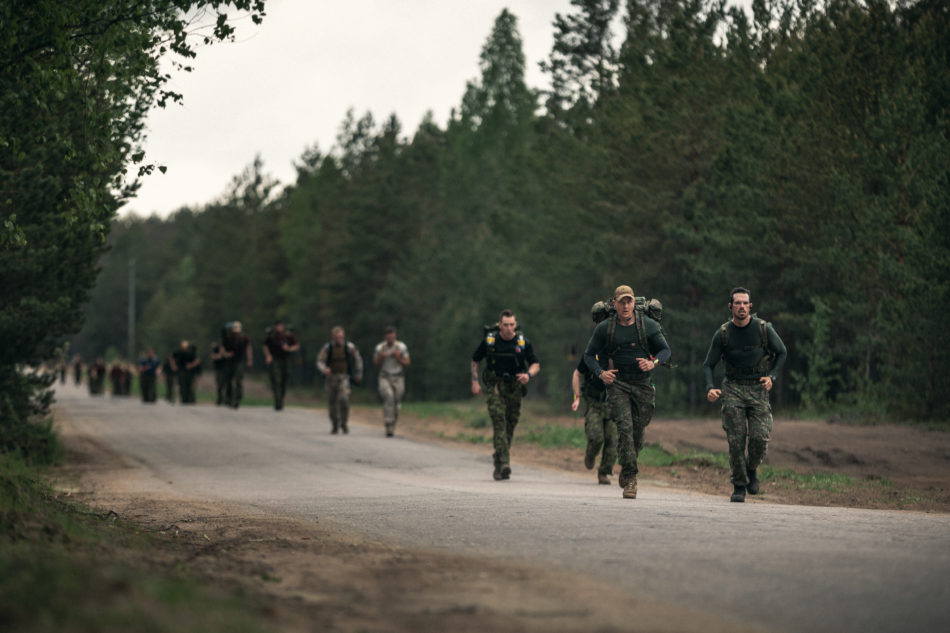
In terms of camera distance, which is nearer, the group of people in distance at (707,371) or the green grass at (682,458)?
the group of people in distance at (707,371)

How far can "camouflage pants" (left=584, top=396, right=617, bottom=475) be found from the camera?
15.5 m

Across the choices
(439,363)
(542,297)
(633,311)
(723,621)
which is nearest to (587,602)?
(723,621)

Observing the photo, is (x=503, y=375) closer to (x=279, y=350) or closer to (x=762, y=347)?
(x=762, y=347)

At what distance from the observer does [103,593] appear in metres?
4.97

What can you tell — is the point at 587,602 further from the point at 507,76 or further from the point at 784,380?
the point at 507,76

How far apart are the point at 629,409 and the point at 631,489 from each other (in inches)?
37.7

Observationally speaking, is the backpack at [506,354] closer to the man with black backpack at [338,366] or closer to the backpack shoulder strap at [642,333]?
the backpack shoulder strap at [642,333]

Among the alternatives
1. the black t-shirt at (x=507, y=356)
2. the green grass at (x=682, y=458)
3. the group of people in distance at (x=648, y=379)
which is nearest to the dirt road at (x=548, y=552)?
the group of people in distance at (x=648, y=379)

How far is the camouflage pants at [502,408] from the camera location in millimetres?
15969

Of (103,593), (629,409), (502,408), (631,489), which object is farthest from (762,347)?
(103,593)

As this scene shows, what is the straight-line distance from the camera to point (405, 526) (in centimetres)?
991

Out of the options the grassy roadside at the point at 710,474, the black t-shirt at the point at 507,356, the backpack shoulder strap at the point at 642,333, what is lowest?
the grassy roadside at the point at 710,474

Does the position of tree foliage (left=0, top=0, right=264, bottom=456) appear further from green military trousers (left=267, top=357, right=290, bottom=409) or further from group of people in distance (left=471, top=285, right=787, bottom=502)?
green military trousers (left=267, top=357, right=290, bottom=409)

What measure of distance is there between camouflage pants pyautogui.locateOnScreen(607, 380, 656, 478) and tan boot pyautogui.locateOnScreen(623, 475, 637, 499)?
0.64 feet
